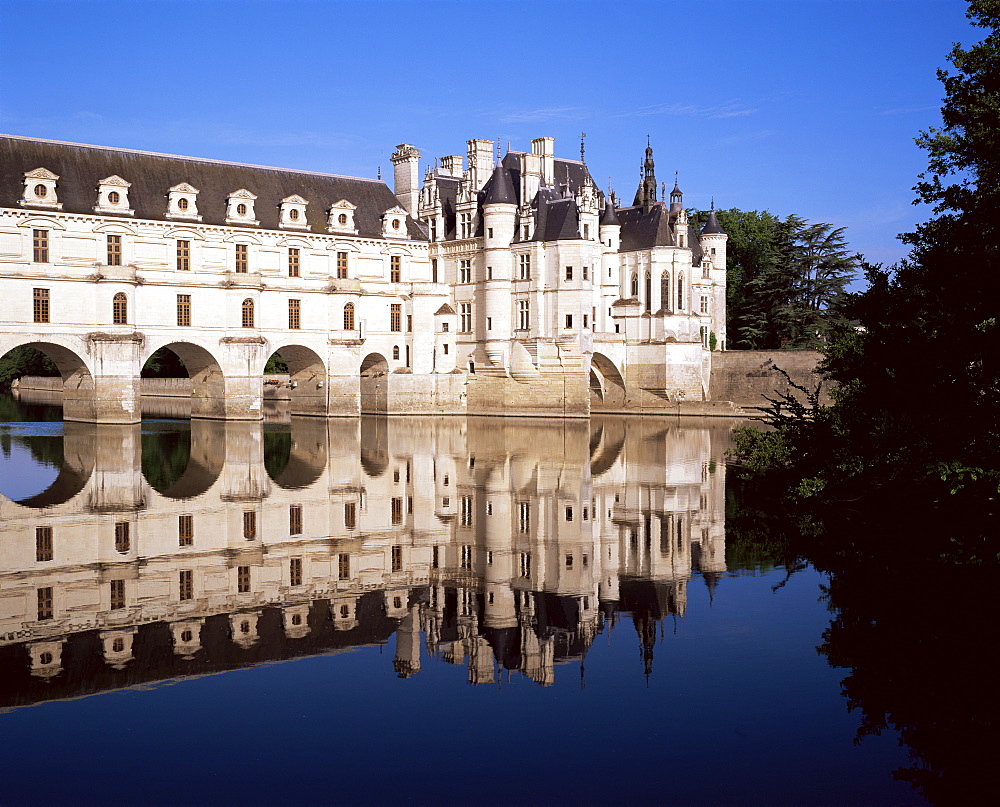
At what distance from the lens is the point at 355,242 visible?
48406mm

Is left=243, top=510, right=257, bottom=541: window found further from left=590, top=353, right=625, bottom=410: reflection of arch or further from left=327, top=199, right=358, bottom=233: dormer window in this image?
left=590, top=353, right=625, bottom=410: reflection of arch

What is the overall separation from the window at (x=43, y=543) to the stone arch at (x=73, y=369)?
24.6 meters

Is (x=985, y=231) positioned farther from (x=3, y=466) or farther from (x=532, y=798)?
(x=3, y=466)

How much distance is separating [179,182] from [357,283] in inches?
350

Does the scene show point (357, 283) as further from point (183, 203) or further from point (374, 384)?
point (183, 203)

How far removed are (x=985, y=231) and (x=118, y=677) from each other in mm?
12163

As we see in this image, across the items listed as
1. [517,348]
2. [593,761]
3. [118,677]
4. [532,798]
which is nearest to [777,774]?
[593,761]

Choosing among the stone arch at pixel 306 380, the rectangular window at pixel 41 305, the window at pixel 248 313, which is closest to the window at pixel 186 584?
the rectangular window at pixel 41 305

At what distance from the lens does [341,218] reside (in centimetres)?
4828

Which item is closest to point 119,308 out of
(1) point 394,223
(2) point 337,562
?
(1) point 394,223

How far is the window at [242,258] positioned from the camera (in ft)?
147

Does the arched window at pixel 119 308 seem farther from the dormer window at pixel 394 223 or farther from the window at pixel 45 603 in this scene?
the window at pixel 45 603

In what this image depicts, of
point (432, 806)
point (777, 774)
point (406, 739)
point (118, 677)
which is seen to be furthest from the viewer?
point (118, 677)

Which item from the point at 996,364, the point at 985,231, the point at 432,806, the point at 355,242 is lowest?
the point at 432,806
